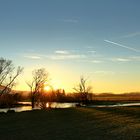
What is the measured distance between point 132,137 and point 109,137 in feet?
4.73

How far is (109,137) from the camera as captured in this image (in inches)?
806

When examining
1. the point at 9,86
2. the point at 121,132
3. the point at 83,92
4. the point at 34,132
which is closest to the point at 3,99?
the point at 9,86

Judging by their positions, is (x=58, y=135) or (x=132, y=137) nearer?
(x=132, y=137)

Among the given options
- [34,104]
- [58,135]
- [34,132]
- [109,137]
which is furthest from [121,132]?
[34,104]

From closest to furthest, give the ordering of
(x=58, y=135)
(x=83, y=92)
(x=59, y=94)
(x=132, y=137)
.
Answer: (x=132, y=137) → (x=58, y=135) → (x=83, y=92) → (x=59, y=94)

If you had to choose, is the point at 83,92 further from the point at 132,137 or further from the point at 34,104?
the point at 132,137

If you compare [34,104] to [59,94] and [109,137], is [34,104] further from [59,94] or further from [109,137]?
[109,137]

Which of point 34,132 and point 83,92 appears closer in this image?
point 34,132

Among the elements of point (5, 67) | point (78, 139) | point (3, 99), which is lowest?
point (78, 139)

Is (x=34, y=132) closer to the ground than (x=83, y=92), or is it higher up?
closer to the ground

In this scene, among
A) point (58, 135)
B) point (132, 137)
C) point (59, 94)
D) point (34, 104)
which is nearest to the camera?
point (132, 137)

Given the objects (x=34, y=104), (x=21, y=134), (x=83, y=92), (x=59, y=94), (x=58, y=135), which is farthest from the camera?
(x=59, y=94)

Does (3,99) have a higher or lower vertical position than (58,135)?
higher

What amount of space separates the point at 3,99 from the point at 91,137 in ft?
243
